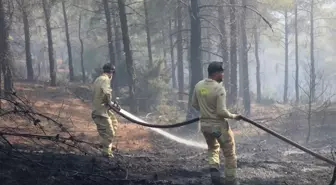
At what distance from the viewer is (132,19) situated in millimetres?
38469

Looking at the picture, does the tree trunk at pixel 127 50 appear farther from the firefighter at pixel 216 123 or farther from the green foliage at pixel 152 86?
the firefighter at pixel 216 123

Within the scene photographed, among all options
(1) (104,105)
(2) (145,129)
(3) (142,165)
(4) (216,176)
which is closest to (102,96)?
(1) (104,105)

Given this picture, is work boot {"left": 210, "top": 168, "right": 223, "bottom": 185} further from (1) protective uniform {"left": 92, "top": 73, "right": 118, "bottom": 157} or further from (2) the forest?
(1) protective uniform {"left": 92, "top": 73, "right": 118, "bottom": 157}

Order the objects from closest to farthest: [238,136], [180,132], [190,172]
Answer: [190,172] < [238,136] < [180,132]

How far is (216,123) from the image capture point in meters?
6.42

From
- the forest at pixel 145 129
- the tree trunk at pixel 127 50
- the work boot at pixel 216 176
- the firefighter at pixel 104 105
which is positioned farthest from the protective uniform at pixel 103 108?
the tree trunk at pixel 127 50

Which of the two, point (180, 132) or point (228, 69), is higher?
point (228, 69)

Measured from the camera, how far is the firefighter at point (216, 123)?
6301mm

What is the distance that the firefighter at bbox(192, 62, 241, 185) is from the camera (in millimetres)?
6301

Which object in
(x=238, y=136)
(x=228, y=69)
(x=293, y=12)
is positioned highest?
(x=293, y=12)

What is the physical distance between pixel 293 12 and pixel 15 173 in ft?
116

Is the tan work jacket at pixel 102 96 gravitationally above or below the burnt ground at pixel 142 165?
above

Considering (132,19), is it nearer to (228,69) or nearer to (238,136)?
(228,69)

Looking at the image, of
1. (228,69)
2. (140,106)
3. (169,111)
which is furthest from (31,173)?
(228,69)
